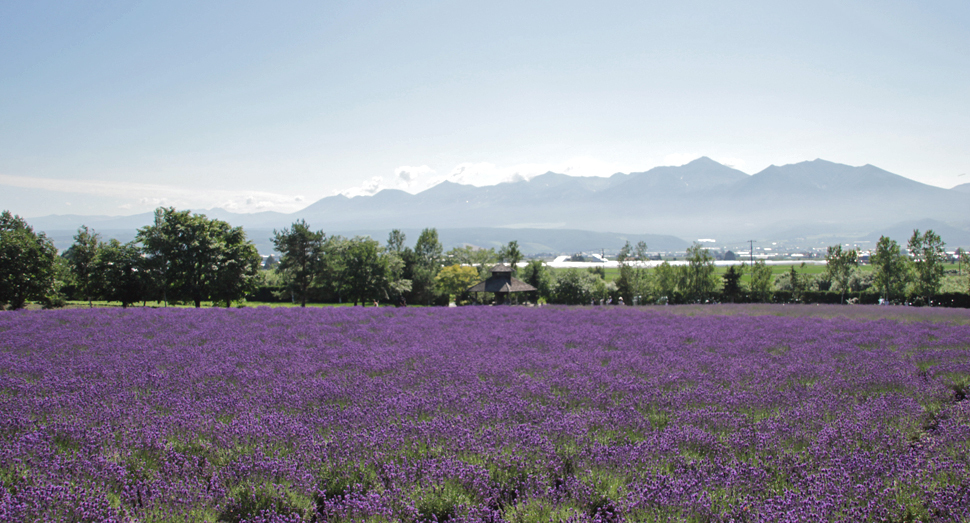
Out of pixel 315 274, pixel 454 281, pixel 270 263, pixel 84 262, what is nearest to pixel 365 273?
pixel 315 274

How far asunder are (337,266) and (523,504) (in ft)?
120

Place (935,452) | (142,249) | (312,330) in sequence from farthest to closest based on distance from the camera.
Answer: (142,249), (312,330), (935,452)

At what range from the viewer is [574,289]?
4562 centimetres

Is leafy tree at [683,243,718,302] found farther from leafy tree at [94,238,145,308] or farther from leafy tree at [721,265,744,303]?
leafy tree at [94,238,145,308]

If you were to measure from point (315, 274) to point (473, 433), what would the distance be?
38196 millimetres

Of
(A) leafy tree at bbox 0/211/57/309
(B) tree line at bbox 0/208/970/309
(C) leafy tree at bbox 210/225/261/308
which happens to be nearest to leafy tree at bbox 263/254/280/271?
(B) tree line at bbox 0/208/970/309

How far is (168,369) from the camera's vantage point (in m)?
6.93

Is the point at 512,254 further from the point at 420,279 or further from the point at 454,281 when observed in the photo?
the point at 420,279

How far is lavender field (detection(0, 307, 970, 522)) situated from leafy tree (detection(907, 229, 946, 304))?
122ft

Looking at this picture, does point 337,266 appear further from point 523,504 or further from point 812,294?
point 812,294

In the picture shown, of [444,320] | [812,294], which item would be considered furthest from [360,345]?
[812,294]

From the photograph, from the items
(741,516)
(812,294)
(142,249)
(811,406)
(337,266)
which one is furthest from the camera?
(812,294)

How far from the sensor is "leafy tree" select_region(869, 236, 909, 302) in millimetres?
38969

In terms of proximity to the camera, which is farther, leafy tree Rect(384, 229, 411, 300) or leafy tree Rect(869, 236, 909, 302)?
leafy tree Rect(869, 236, 909, 302)
